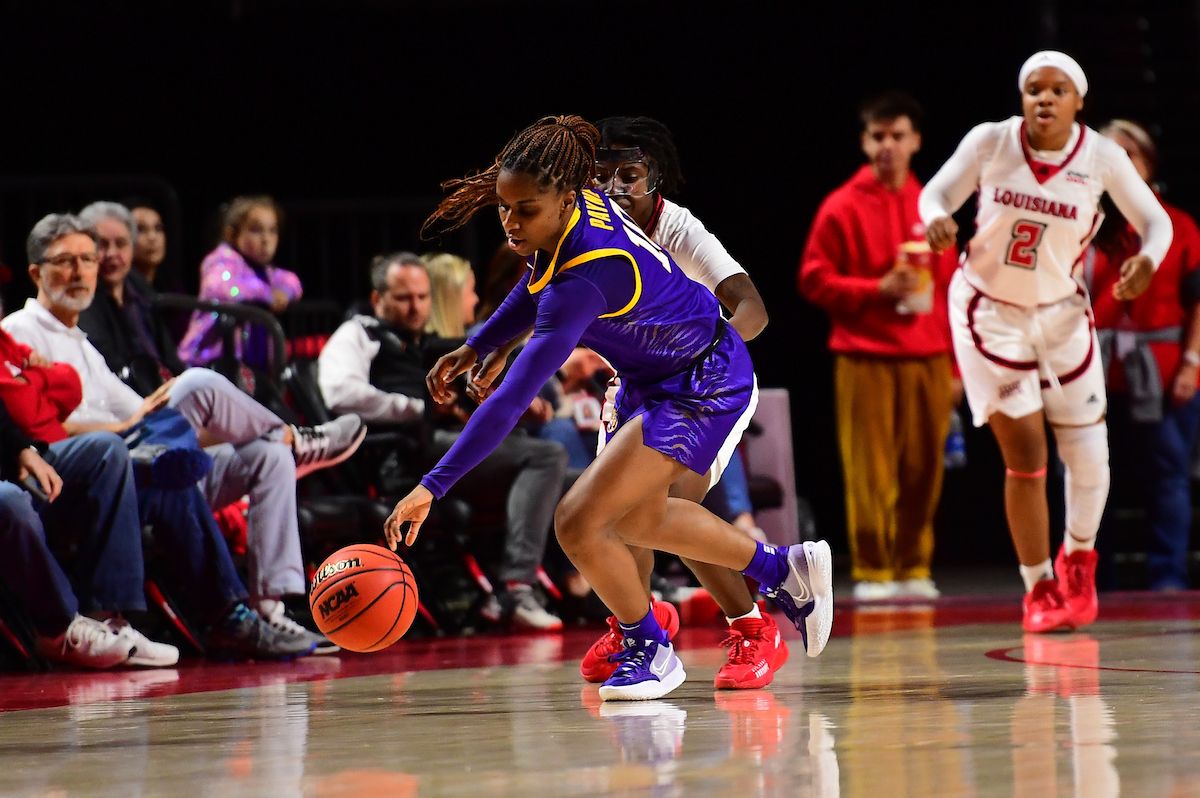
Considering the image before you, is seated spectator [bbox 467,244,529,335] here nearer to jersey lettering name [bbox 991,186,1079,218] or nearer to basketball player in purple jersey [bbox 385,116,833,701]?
jersey lettering name [bbox 991,186,1079,218]

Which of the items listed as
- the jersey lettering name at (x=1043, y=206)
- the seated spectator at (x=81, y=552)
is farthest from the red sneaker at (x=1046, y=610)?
the seated spectator at (x=81, y=552)

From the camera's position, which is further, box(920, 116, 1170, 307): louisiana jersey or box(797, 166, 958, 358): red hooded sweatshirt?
box(797, 166, 958, 358): red hooded sweatshirt

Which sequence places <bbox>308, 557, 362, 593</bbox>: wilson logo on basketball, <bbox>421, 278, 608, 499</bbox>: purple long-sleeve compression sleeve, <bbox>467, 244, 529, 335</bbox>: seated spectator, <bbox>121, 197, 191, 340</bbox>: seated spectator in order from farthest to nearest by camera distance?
1. <bbox>467, 244, 529, 335</bbox>: seated spectator
2. <bbox>121, 197, 191, 340</bbox>: seated spectator
3. <bbox>308, 557, 362, 593</bbox>: wilson logo on basketball
4. <bbox>421, 278, 608, 499</bbox>: purple long-sleeve compression sleeve

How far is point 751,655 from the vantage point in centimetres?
408

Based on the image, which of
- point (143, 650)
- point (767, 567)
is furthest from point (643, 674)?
point (143, 650)

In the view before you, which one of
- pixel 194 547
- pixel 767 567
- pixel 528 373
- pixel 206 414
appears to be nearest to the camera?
pixel 528 373

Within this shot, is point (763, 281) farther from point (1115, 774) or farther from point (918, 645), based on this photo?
point (1115, 774)

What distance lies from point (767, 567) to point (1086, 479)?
74.9 inches

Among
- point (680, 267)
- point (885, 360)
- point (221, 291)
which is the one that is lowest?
point (885, 360)

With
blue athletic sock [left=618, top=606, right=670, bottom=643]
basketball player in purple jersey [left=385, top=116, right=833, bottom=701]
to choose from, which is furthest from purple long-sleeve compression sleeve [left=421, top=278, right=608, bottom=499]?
blue athletic sock [left=618, top=606, right=670, bottom=643]

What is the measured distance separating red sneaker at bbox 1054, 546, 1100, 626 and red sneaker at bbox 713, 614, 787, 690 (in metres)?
1.56

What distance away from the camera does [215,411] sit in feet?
17.6

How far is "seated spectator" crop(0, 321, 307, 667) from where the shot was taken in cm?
492

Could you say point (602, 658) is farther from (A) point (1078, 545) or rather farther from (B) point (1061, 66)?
(B) point (1061, 66)
